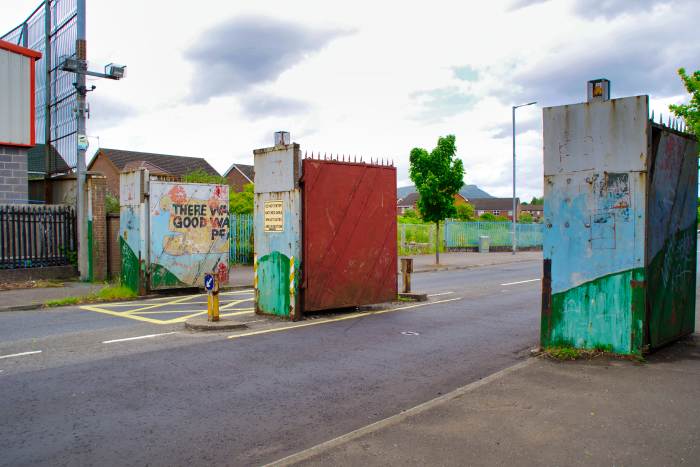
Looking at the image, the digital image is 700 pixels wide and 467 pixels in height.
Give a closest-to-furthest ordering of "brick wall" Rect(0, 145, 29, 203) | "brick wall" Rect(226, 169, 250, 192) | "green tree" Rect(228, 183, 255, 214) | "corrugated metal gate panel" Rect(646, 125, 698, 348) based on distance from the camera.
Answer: "corrugated metal gate panel" Rect(646, 125, 698, 348), "brick wall" Rect(0, 145, 29, 203), "green tree" Rect(228, 183, 255, 214), "brick wall" Rect(226, 169, 250, 192)

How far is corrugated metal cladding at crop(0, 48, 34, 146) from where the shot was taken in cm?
1969

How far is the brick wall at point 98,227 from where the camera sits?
18172mm

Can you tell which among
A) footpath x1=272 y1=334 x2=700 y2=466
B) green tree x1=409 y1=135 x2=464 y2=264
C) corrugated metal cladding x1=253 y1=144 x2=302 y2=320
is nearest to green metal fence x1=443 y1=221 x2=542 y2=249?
green tree x1=409 y1=135 x2=464 y2=264

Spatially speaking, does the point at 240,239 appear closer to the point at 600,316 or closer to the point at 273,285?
the point at 273,285

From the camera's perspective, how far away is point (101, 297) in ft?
48.0

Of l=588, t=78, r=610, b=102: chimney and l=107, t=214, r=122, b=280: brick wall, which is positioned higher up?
l=588, t=78, r=610, b=102: chimney

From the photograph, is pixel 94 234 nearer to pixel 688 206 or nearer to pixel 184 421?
pixel 184 421

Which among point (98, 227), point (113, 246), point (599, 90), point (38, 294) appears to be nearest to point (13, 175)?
point (98, 227)

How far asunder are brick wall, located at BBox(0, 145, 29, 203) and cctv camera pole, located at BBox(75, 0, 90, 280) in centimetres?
308

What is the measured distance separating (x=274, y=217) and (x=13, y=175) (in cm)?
1335

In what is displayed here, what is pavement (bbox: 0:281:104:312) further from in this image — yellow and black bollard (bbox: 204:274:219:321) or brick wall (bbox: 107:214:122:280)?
yellow and black bollard (bbox: 204:274:219:321)

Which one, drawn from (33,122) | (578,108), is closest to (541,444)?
(578,108)

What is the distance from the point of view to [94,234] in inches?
715

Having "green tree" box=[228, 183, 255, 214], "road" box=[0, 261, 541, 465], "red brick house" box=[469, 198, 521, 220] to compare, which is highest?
"red brick house" box=[469, 198, 521, 220]
